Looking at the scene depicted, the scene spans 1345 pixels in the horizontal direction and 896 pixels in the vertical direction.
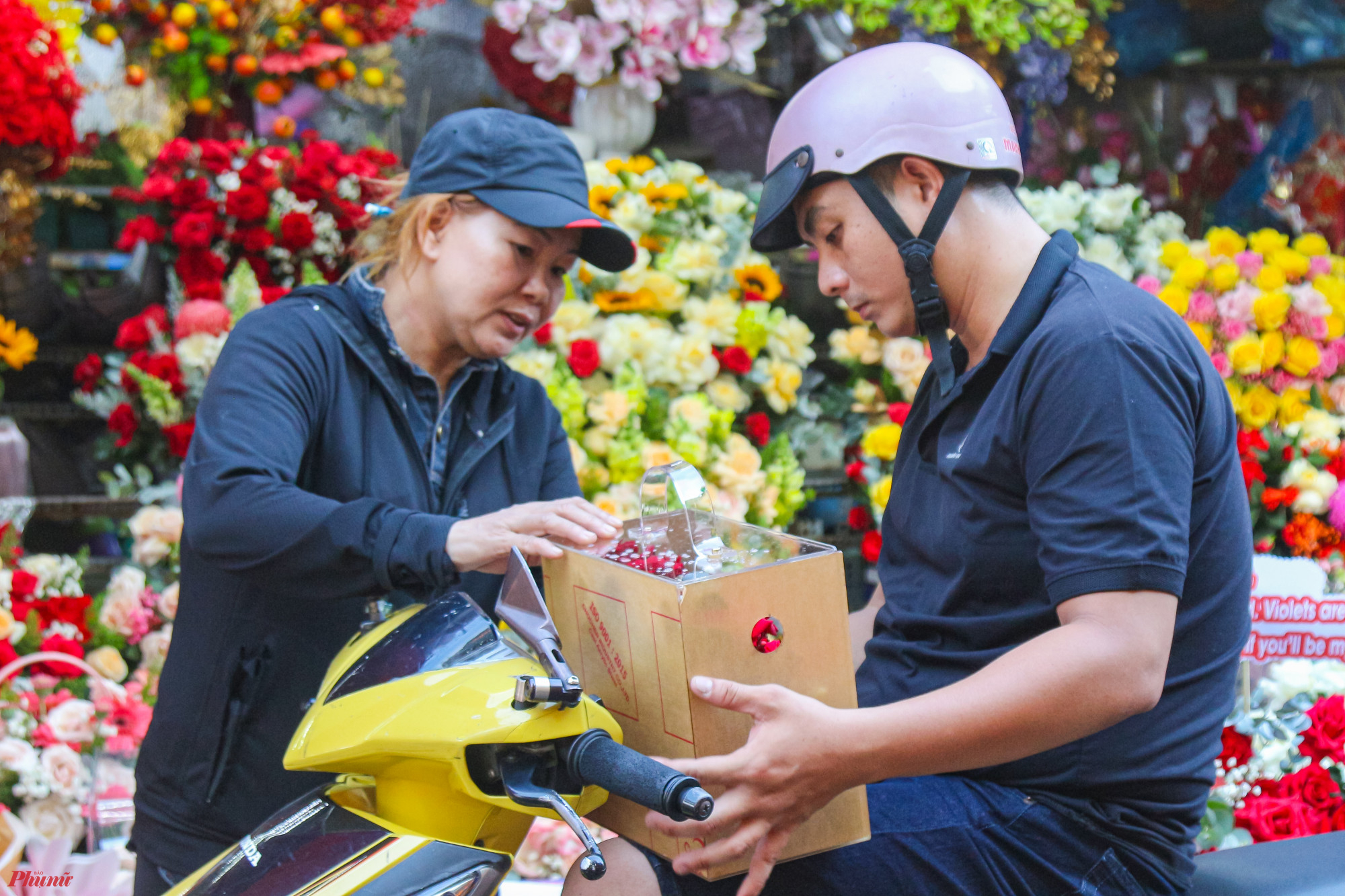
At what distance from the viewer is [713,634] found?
1.12 metres

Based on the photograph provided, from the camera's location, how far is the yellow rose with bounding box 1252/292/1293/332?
9.64ft

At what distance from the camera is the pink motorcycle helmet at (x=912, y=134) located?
1.46 meters

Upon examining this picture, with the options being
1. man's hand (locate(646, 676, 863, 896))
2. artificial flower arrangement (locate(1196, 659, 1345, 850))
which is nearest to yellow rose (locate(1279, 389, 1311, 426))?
artificial flower arrangement (locate(1196, 659, 1345, 850))

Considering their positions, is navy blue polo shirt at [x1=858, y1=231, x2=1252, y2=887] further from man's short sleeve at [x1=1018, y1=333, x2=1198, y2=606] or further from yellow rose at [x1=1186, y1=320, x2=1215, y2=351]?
yellow rose at [x1=1186, y1=320, x2=1215, y2=351]

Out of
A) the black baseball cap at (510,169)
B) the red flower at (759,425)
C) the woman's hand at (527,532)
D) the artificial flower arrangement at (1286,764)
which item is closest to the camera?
the woman's hand at (527,532)

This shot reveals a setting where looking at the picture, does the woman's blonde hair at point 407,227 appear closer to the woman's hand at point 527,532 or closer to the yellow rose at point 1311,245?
the woman's hand at point 527,532

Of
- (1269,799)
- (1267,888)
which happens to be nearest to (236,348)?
(1267,888)

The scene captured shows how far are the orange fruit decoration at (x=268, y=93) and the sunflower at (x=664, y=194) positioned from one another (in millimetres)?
1005

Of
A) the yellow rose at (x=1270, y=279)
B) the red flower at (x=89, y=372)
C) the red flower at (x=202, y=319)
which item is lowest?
the red flower at (x=89, y=372)

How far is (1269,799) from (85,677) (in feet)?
8.16

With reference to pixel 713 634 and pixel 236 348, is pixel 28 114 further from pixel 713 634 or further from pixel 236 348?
pixel 713 634

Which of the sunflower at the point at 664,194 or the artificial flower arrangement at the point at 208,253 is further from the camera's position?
the sunflower at the point at 664,194

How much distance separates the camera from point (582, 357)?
2.78 m

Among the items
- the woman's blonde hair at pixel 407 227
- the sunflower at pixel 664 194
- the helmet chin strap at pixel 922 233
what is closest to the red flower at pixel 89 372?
the woman's blonde hair at pixel 407 227
